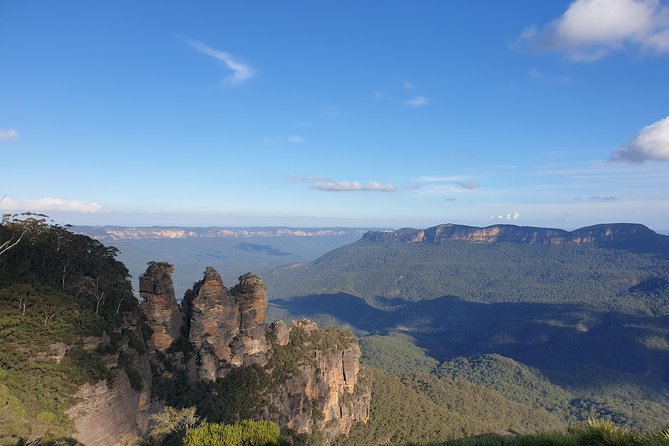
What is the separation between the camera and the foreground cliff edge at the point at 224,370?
30891 mm

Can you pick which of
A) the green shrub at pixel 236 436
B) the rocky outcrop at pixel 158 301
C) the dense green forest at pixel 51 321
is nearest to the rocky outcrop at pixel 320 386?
the rocky outcrop at pixel 158 301

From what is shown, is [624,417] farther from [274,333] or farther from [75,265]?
[75,265]

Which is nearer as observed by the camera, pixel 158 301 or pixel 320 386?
pixel 158 301

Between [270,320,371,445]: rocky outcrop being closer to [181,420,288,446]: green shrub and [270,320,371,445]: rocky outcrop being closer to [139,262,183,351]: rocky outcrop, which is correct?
[139,262,183,351]: rocky outcrop

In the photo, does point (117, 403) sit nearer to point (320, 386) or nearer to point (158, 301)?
point (158, 301)

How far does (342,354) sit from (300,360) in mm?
9164

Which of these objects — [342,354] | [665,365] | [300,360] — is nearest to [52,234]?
[300,360]

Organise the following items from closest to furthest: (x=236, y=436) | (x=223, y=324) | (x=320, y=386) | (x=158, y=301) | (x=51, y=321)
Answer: (x=236, y=436) < (x=51, y=321) < (x=158, y=301) < (x=223, y=324) < (x=320, y=386)

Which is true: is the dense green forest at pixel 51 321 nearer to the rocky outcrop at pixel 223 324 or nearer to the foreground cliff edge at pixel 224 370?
the foreground cliff edge at pixel 224 370

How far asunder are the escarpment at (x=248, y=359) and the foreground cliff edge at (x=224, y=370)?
0.35 ft

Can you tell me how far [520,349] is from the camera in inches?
7259

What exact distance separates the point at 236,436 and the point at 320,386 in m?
45.0

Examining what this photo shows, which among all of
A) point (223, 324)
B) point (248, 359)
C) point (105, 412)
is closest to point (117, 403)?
point (105, 412)

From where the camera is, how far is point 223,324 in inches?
1885
